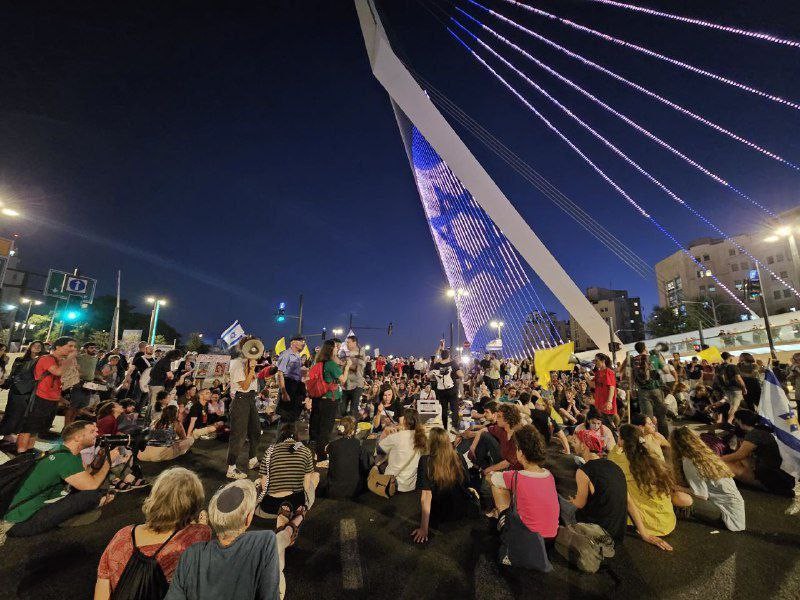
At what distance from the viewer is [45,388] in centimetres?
579

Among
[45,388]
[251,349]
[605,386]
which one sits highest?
[251,349]

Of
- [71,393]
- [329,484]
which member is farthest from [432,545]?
[71,393]

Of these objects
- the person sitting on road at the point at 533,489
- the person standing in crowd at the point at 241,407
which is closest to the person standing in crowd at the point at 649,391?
the person sitting on road at the point at 533,489

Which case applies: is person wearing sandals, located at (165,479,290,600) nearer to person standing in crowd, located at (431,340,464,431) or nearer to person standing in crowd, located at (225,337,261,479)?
person standing in crowd, located at (225,337,261,479)

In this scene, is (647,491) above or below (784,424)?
below

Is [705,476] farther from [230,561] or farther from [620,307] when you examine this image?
[620,307]

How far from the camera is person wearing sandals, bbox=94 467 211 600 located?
6.39 ft

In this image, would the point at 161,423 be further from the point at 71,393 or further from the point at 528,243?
the point at 528,243

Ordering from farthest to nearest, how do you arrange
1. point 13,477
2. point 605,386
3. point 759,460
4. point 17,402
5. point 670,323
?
point 670,323 → point 605,386 → point 17,402 → point 759,460 → point 13,477

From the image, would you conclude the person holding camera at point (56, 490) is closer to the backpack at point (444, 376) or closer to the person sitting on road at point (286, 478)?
the person sitting on road at point (286, 478)

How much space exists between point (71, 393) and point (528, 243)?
14675mm

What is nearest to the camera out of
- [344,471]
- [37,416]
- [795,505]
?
[795,505]

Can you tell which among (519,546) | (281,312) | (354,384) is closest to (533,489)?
(519,546)

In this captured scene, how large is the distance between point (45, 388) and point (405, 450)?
580 cm
